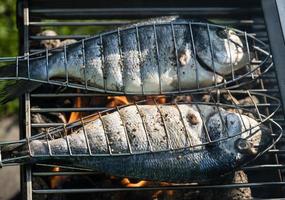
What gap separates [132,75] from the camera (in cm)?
230

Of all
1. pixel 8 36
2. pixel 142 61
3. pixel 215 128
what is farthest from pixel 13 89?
pixel 8 36

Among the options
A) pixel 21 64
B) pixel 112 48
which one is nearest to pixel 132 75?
pixel 112 48

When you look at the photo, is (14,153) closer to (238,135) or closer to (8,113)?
(238,135)

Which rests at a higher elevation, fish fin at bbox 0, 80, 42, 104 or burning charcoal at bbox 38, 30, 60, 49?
burning charcoal at bbox 38, 30, 60, 49

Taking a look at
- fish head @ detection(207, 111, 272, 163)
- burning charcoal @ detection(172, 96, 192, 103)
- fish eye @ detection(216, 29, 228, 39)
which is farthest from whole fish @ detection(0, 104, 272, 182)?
fish eye @ detection(216, 29, 228, 39)

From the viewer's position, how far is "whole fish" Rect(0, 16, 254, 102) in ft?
7.50

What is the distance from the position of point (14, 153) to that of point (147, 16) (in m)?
0.90

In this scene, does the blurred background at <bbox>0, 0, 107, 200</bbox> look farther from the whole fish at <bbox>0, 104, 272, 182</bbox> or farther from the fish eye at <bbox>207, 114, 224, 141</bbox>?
the fish eye at <bbox>207, 114, 224, 141</bbox>

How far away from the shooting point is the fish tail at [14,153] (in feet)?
6.77

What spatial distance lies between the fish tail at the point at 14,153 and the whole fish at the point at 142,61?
0.23m

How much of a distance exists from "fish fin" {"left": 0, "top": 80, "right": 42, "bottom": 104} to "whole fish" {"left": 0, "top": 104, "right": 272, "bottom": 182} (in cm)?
22

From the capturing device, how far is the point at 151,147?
2.11 metres

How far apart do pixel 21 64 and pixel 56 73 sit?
0.15m

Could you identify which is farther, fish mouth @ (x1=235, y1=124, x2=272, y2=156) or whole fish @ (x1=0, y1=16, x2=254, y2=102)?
whole fish @ (x1=0, y1=16, x2=254, y2=102)
